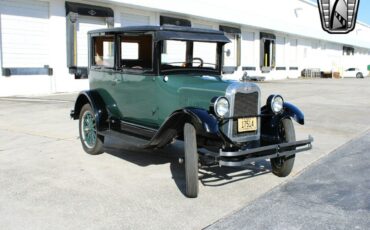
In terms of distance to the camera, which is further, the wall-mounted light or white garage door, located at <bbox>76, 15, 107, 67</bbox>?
white garage door, located at <bbox>76, 15, 107, 67</bbox>

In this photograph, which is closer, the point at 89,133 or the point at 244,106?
the point at 244,106

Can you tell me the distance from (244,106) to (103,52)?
2768 millimetres

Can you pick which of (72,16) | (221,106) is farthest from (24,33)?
(221,106)

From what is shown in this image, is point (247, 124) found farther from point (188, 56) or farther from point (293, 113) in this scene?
point (188, 56)

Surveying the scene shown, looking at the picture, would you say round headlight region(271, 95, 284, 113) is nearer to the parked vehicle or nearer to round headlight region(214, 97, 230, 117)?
round headlight region(214, 97, 230, 117)

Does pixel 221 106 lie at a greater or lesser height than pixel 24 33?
lesser

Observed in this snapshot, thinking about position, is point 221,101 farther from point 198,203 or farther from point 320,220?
point 320,220

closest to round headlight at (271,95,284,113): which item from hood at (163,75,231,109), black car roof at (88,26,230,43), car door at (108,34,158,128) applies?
hood at (163,75,231,109)

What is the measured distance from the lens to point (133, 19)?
23.1 m

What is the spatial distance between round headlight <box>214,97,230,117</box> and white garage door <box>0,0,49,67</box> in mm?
14202

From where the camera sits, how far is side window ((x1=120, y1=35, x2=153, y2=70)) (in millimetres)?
6180

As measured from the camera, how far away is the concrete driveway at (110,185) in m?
4.41

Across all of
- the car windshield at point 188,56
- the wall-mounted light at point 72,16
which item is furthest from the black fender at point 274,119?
the wall-mounted light at point 72,16

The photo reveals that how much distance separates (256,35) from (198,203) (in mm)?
31315
